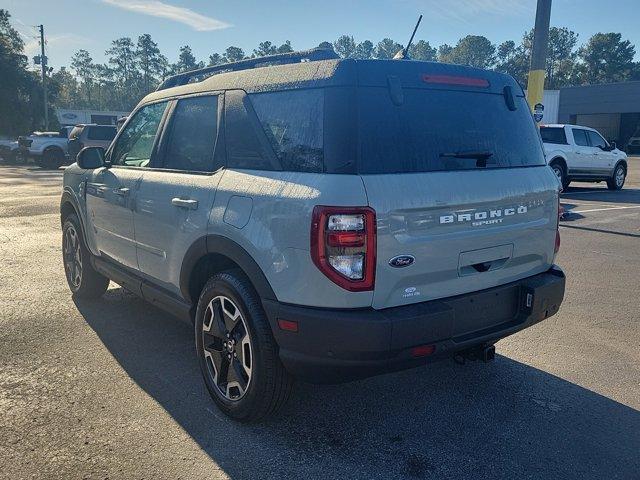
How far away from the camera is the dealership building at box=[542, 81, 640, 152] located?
167 feet

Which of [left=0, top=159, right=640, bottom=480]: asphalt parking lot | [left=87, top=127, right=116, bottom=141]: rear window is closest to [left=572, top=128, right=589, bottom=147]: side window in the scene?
[left=0, top=159, right=640, bottom=480]: asphalt parking lot

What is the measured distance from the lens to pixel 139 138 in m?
4.39

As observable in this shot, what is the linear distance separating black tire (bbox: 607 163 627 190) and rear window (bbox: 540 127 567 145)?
2.25 metres

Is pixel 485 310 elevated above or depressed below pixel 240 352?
→ above

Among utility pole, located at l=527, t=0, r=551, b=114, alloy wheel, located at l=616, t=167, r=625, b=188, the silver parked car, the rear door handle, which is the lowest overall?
alloy wheel, located at l=616, t=167, r=625, b=188

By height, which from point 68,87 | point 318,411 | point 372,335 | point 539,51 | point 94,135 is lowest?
point 318,411

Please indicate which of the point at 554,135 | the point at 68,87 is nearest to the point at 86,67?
the point at 68,87

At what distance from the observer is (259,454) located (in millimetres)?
2885

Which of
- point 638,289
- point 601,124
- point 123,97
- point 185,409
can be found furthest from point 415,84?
point 123,97

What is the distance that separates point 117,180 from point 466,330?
9.65 ft

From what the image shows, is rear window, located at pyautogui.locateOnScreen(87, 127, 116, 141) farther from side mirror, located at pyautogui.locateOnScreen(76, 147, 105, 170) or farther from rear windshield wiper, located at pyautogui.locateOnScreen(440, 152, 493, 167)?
rear windshield wiper, located at pyautogui.locateOnScreen(440, 152, 493, 167)

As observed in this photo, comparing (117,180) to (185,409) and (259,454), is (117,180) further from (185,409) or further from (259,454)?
(259,454)

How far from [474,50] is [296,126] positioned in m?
130

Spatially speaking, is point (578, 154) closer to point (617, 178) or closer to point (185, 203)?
point (617, 178)
